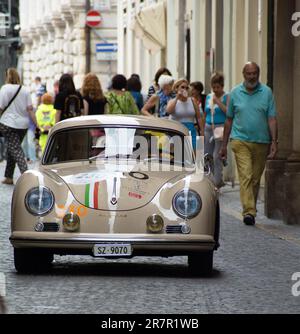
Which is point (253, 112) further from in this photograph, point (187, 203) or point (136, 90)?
point (136, 90)

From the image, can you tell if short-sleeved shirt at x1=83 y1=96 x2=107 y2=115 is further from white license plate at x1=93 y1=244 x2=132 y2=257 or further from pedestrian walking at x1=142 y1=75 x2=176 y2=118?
white license plate at x1=93 y1=244 x2=132 y2=257

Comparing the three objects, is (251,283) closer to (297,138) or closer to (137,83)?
(297,138)

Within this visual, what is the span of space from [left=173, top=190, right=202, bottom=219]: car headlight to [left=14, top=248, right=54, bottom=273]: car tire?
1.05 metres

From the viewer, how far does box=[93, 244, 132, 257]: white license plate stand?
11789mm

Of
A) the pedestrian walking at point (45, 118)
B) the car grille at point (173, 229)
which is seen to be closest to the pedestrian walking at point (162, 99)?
the car grille at point (173, 229)

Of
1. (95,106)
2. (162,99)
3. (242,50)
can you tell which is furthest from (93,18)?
(95,106)

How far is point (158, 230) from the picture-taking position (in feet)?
39.1

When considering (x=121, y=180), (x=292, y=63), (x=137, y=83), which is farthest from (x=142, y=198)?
(x=137, y=83)

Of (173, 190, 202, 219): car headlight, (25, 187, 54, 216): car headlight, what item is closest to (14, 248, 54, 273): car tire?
(25, 187, 54, 216): car headlight

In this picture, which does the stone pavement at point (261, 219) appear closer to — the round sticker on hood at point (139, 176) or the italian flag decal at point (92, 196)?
the round sticker on hood at point (139, 176)

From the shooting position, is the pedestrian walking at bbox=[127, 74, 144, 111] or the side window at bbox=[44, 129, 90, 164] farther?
the pedestrian walking at bbox=[127, 74, 144, 111]

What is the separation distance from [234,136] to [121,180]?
608cm

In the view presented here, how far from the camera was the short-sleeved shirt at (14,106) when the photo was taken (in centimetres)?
2488

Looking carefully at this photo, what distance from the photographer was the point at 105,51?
50.0 metres
